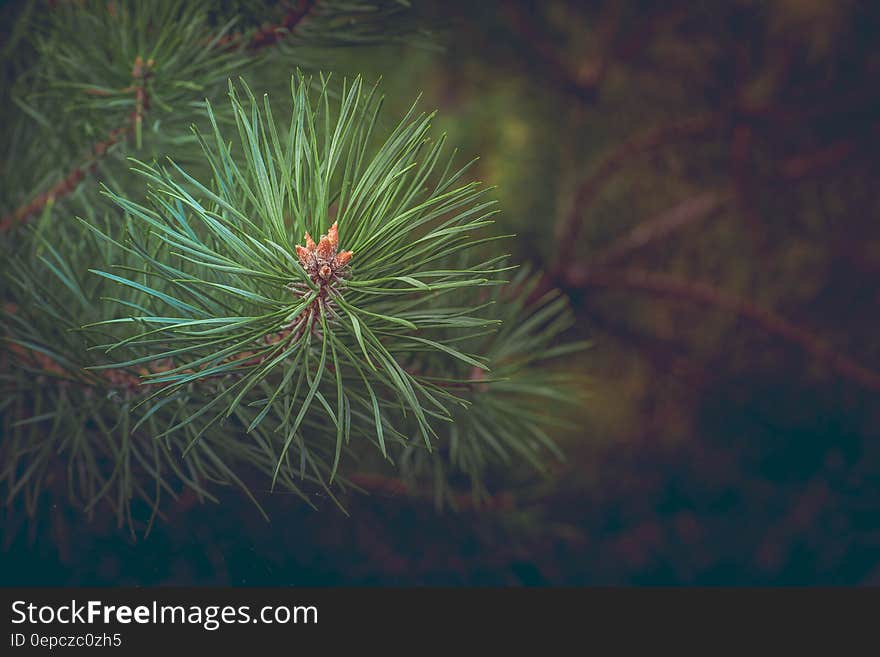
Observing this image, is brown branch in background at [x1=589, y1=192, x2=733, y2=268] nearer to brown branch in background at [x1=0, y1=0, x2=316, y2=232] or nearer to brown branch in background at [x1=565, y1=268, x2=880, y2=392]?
brown branch in background at [x1=565, y1=268, x2=880, y2=392]

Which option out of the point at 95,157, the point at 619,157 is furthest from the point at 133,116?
the point at 619,157

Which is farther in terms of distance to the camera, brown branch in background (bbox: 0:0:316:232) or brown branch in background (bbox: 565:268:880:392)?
brown branch in background (bbox: 565:268:880:392)

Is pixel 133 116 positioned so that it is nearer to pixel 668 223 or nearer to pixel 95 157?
pixel 95 157

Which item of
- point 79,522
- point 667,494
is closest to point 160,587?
point 79,522

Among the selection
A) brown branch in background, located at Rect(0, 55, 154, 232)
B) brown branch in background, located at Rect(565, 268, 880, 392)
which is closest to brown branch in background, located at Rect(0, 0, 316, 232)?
brown branch in background, located at Rect(0, 55, 154, 232)

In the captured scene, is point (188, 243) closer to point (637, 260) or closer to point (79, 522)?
point (79, 522)

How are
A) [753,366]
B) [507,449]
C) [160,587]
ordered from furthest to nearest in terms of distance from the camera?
[753,366], [507,449], [160,587]
